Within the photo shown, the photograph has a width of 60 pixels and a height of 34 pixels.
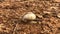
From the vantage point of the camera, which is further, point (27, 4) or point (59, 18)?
point (27, 4)

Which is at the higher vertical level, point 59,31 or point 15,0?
point 15,0

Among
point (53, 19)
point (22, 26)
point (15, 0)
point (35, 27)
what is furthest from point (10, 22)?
point (15, 0)

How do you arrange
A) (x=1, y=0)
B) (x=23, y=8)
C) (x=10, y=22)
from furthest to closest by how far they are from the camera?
(x=1, y=0) < (x=23, y=8) < (x=10, y=22)

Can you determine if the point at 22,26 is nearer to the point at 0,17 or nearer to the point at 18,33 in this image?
the point at 18,33

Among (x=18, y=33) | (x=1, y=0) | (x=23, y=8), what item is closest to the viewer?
(x=18, y=33)

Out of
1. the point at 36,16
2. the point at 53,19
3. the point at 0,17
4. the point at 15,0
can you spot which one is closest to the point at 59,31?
the point at 53,19

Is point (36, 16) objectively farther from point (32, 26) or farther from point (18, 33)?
point (18, 33)
